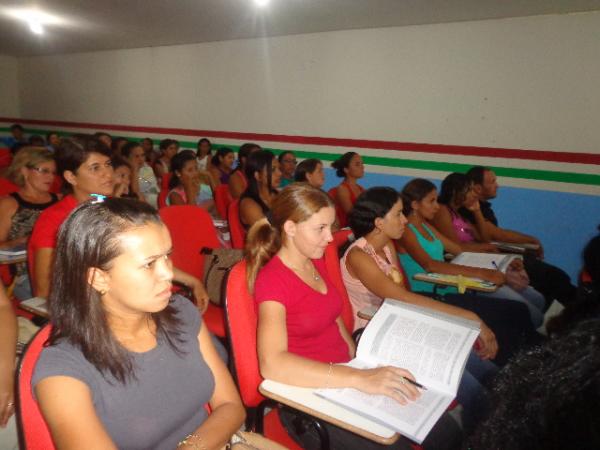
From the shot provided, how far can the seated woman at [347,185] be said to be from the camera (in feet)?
14.8

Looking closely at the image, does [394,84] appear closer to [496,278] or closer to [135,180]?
[135,180]

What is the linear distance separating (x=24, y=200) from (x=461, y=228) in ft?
10.8

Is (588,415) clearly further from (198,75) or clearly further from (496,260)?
(198,75)

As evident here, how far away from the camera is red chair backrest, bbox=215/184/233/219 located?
4.51 metres

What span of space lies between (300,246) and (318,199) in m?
0.21

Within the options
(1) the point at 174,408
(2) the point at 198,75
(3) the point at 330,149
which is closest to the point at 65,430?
(1) the point at 174,408

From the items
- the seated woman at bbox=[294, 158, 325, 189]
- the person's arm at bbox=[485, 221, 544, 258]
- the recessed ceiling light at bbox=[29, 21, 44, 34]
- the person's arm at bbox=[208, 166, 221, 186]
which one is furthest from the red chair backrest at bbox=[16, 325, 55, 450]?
the recessed ceiling light at bbox=[29, 21, 44, 34]

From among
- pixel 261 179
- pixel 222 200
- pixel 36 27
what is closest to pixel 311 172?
pixel 261 179

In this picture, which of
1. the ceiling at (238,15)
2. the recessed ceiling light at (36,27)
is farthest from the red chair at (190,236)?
the recessed ceiling light at (36,27)

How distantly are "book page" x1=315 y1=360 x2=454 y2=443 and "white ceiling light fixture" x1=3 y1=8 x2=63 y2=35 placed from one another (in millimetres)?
6071

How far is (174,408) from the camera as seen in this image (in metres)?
1.19

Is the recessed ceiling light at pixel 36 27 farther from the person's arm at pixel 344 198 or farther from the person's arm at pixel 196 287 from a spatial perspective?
the person's arm at pixel 196 287

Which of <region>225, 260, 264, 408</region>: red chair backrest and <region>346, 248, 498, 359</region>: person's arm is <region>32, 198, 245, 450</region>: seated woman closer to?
<region>225, 260, 264, 408</region>: red chair backrest

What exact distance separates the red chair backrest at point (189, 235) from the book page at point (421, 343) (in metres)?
1.40
